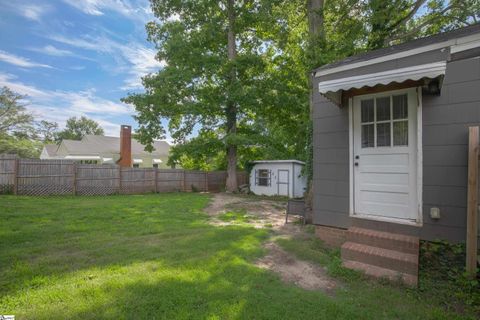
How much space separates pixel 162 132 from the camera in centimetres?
1533

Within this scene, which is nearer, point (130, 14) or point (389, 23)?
point (389, 23)

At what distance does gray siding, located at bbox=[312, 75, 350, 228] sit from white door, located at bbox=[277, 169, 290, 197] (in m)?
10.9

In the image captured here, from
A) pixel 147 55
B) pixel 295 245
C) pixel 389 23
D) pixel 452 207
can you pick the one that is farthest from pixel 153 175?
pixel 452 207

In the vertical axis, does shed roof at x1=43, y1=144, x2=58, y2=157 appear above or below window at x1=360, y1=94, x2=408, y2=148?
above

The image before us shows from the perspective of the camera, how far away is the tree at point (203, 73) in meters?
14.4

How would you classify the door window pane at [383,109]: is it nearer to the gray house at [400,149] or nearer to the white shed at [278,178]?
the gray house at [400,149]

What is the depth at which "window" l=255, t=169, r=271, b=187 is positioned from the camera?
1619cm

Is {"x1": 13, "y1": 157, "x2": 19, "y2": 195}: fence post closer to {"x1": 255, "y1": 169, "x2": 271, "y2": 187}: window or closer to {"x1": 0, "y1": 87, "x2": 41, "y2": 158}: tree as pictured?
{"x1": 255, "y1": 169, "x2": 271, "y2": 187}: window

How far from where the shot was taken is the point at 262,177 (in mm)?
16438

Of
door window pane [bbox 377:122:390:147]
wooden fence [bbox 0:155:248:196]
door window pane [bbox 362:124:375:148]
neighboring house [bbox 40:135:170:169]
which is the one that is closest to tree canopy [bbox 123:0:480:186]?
wooden fence [bbox 0:155:248:196]

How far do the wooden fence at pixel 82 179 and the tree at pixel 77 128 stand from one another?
1489 inches

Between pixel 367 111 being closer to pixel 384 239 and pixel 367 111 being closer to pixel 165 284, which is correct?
pixel 384 239

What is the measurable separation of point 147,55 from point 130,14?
7388mm

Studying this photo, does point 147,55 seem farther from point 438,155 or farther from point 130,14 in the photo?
point 438,155
